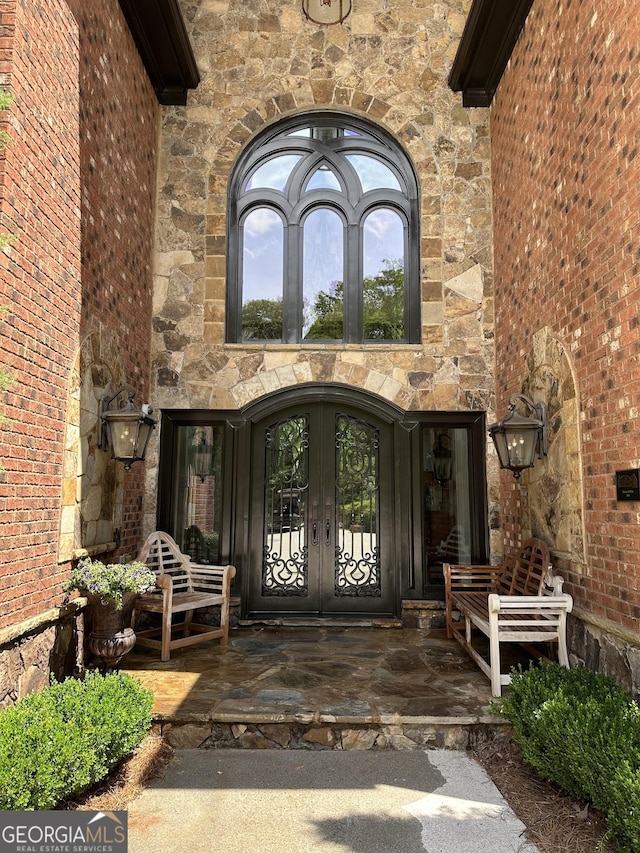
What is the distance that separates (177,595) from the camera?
17.8 feet

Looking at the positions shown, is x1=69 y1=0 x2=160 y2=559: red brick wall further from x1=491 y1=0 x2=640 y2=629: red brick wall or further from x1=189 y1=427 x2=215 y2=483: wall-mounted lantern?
x1=491 y1=0 x2=640 y2=629: red brick wall

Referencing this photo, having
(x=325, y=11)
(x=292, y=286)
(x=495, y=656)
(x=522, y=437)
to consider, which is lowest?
(x=495, y=656)

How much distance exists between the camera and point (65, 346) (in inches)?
165

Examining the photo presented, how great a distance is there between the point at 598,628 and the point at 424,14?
6.66 metres

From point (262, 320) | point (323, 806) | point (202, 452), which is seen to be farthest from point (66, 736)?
point (262, 320)

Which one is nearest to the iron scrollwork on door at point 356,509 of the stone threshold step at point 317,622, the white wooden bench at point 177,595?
the stone threshold step at point 317,622

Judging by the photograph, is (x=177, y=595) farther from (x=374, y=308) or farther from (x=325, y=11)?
(x=325, y=11)

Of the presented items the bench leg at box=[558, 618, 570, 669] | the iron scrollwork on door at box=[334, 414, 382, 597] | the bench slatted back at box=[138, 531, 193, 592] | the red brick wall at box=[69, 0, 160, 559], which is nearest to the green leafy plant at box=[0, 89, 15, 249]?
the red brick wall at box=[69, 0, 160, 559]

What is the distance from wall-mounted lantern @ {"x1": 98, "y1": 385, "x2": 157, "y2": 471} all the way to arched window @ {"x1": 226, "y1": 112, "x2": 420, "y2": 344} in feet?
6.91

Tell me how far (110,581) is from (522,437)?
3.23m

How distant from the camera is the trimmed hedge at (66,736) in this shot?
255 centimetres

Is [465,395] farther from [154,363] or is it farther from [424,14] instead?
[424,14]

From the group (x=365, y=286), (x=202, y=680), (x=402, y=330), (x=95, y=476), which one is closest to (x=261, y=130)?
(x=365, y=286)

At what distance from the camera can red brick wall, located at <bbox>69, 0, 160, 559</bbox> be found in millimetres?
4652
